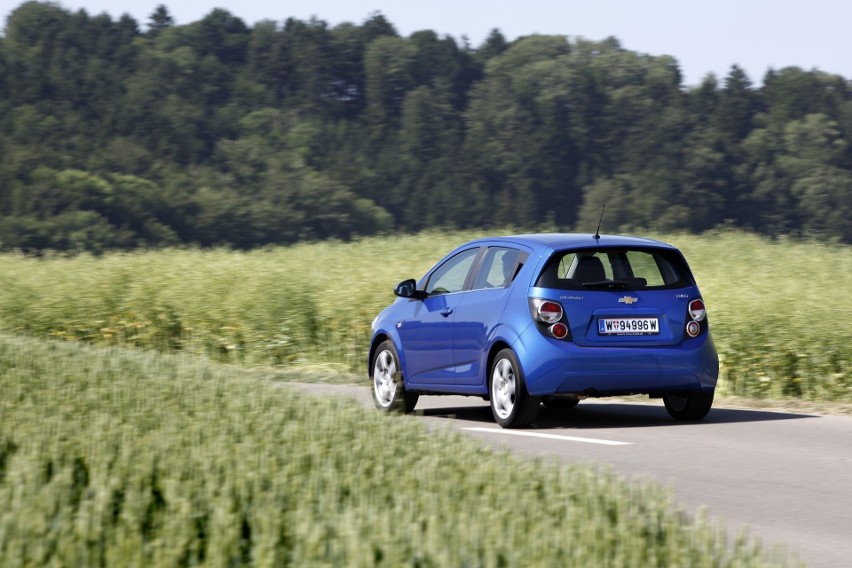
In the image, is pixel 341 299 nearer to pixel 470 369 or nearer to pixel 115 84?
pixel 470 369

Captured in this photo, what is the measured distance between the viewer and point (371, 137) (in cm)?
11162

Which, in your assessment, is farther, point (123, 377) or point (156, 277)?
point (156, 277)

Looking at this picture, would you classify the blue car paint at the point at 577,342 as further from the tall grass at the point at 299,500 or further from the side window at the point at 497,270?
the tall grass at the point at 299,500

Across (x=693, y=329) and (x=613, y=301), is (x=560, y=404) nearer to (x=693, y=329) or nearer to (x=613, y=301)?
(x=693, y=329)

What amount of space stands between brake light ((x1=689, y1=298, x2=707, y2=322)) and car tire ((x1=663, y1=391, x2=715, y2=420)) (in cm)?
64

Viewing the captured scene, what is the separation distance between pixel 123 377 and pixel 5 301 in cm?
1469

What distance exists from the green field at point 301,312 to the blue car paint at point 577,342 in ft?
11.2

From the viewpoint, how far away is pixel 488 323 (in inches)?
468

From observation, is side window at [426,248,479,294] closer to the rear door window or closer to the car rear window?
the rear door window

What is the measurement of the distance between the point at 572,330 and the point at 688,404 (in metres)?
1.56

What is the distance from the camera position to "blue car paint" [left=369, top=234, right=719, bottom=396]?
11.3 meters

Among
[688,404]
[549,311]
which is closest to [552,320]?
[549,311]

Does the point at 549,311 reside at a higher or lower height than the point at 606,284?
lower

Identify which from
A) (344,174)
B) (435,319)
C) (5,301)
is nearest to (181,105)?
(344,174)
